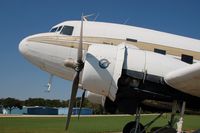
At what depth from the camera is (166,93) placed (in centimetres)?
1148

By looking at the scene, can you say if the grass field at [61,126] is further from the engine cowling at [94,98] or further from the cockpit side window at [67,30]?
the cockpit side window at [67,30]

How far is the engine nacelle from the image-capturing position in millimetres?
11234

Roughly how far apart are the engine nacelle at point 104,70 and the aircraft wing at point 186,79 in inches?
61.8

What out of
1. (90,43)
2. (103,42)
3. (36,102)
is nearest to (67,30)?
(90,43)

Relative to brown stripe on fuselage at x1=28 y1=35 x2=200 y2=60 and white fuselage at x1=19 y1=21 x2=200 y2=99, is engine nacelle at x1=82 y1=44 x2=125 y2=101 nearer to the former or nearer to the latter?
white fuselage at x1=19 y1=21 x2=200 y2=99

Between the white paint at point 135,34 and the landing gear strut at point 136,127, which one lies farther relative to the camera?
the white paint at point 135,34

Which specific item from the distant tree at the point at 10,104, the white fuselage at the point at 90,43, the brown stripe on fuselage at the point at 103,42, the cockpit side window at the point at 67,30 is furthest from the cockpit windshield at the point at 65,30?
the distant tree at the point at 10,104

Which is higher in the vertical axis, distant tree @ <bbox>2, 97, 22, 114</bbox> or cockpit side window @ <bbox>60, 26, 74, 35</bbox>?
distant tree @ <bbox>2, 97, 22, 114</bbox>

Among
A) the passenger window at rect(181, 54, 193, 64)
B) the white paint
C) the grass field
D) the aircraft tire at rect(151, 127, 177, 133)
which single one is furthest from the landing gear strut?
the grass field

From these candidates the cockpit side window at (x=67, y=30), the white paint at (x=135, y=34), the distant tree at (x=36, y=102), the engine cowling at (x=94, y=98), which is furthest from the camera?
the distant tree at (x=36, y=102)

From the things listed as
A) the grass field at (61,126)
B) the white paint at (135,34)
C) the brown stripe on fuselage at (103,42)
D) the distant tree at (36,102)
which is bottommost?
the grass field at (61,126)

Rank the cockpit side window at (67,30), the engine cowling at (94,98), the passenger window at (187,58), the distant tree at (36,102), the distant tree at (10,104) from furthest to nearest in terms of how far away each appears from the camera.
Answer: the distant tree at (36,102) < the distant tree at (10,104) < the engine cowling at (94,98) < the cockpit side window at (67,30) < the passenger window at (187,58)

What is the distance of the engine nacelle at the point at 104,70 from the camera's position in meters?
11.2

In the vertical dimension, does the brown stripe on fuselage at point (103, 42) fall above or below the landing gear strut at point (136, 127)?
above
